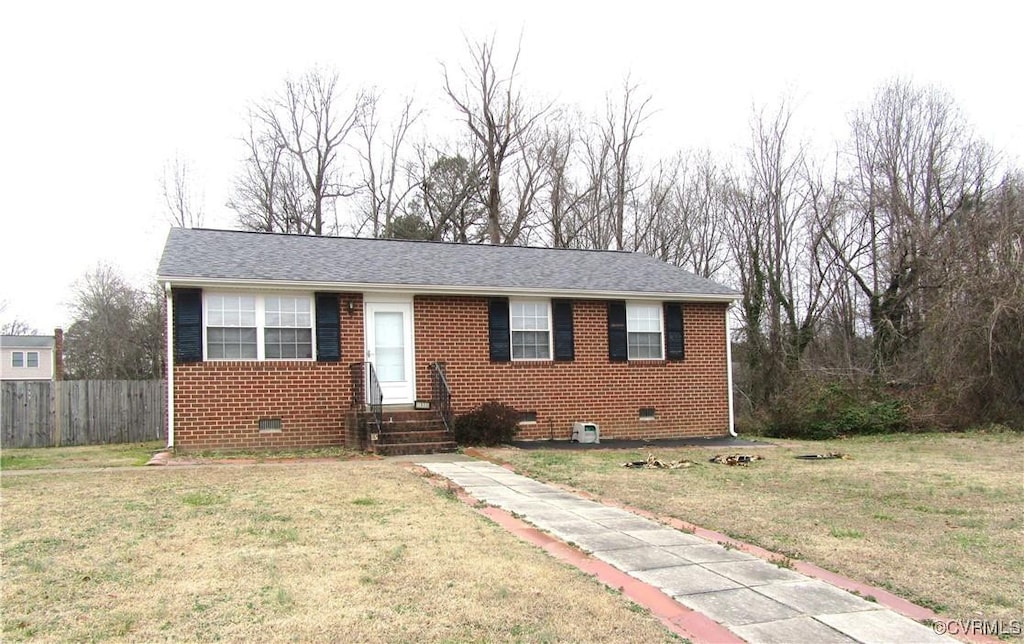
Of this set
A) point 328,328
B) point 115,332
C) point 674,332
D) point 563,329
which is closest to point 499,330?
point 563,329

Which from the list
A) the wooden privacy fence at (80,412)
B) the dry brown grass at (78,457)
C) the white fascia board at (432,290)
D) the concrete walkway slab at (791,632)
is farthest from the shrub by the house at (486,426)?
the concrete walkway slab at (791,632)

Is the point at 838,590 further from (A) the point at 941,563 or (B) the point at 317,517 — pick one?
(B) the point at 317,517

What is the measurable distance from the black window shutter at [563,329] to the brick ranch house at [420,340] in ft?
0.10

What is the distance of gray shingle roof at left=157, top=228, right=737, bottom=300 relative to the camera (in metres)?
13.8

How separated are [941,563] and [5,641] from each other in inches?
233

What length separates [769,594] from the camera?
191 inches

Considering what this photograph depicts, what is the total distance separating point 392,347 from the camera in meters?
14.6

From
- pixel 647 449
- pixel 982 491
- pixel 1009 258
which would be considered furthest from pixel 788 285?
pixel 982 491

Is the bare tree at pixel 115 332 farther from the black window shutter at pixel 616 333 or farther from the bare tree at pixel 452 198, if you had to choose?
the black window shutter at pixel 616 333

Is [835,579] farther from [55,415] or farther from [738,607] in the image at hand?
[55,415]

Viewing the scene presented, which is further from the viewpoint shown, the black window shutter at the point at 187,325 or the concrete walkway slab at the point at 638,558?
the black window shutter at the point at 187,325

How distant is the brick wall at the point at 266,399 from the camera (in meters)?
13.1

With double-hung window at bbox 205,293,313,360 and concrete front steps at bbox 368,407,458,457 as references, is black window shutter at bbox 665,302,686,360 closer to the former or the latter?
concrete front steps at bbox 368,407,458,457

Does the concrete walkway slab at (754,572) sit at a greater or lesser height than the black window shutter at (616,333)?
lesser
